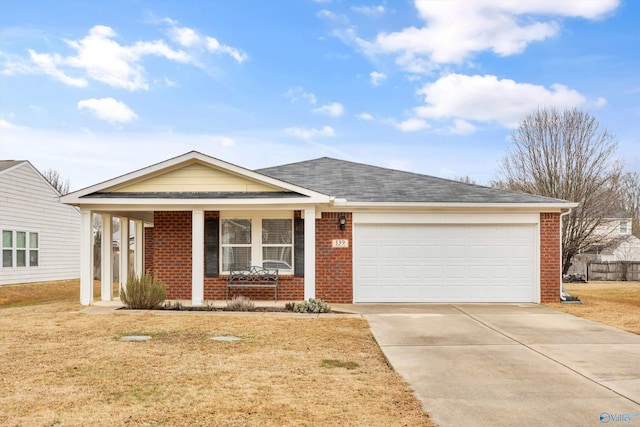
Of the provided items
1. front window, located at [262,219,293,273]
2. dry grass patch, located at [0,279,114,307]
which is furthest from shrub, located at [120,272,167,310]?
dry grass patch, located at [0,279,114,307]

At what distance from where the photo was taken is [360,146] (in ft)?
87.2

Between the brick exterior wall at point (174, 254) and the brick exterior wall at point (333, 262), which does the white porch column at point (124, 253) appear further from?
the brick exterior wall at point (333, 262)

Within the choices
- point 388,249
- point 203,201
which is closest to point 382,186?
point 388,249

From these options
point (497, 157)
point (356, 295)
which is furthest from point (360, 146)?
point (356, 295)

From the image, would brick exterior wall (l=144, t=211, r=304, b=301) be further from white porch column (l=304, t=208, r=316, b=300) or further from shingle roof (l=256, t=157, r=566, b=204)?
shingle roof (l=256, t=157, r=566, b=204)

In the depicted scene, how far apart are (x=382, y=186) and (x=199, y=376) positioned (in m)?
10.1

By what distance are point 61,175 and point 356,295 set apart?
37.8 m

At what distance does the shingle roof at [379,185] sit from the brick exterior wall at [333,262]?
77 cm

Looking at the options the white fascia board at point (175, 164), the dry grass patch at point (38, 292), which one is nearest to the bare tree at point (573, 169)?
the white fascia board at point (175, 164)

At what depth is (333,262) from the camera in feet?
46.7

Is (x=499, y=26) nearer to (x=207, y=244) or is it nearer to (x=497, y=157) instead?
(x=207, y=244)

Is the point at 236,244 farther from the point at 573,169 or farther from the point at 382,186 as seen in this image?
the point at 573,169

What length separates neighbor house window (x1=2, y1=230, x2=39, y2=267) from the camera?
20892 mm

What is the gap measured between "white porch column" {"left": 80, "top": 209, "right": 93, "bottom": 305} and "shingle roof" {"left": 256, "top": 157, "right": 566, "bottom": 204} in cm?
537
